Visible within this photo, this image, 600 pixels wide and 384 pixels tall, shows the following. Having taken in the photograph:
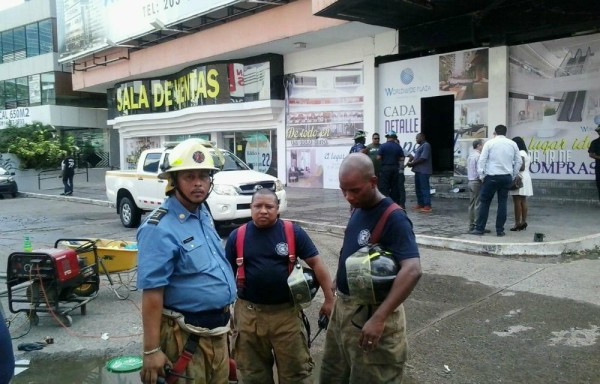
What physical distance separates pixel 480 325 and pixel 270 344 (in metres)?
2.84

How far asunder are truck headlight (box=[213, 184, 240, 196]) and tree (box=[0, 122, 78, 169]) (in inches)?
816

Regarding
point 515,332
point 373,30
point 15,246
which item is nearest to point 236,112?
point 373,30

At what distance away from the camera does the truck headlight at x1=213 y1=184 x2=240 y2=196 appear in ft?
33.7

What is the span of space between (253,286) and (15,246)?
8699 mm

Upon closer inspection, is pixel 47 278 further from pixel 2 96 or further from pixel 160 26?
pixel 2 96

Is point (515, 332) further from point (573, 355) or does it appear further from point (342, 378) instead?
point (342, 378)

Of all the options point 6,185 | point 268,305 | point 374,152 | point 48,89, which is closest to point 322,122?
point 374,152

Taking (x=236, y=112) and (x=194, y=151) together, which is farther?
(x=236, y=112)

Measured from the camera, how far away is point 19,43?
128 ft

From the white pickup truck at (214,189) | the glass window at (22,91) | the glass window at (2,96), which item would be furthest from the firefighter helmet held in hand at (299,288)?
the glass window at (2,96)

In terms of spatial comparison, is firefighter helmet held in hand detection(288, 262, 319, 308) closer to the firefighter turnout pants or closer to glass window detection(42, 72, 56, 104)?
the firefighter turnout pants

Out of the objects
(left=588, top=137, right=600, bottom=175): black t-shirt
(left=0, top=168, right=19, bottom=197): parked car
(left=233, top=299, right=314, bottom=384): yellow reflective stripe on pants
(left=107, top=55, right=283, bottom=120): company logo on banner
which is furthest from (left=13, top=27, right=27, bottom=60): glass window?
(left=233, top=299, right=314, bottom=384): yellow reflective stripe on pants

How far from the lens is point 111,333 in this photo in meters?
5.52

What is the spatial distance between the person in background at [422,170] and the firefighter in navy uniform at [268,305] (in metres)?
9.16
